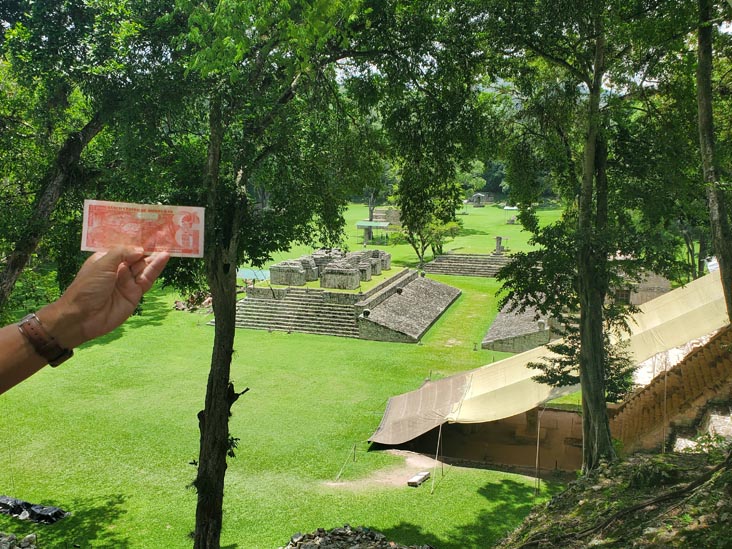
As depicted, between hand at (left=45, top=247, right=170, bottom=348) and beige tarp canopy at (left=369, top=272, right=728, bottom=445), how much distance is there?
12236mm

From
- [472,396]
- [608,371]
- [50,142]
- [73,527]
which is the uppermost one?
[50,142]

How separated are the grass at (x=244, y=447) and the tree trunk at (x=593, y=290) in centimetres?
208

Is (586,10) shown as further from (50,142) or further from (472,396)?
(50,142)

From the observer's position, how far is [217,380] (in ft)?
29.3

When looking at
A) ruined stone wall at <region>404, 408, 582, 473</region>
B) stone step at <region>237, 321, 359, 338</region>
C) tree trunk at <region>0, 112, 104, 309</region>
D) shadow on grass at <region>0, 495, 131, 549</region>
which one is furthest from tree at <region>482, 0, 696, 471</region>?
stone step at <region>237, 321, 359, 338</region>

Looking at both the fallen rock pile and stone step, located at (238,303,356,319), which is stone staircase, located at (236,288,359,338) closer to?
stone step, located at (238,303,356,319)

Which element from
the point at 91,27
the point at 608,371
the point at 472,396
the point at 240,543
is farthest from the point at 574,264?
the point at 91,27

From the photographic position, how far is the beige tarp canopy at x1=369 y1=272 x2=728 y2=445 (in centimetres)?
1429

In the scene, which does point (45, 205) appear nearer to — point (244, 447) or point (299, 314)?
point (244, 447)

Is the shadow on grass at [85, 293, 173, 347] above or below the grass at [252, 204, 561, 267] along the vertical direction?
below

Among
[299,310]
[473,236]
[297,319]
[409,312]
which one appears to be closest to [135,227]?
[297,319]

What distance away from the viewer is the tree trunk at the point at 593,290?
10586mm

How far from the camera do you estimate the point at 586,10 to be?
9539mm

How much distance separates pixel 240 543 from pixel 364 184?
21.9 ft
